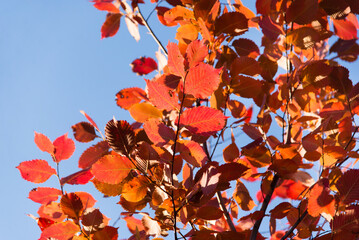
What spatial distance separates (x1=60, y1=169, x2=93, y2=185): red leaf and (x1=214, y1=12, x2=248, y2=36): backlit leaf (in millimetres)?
556

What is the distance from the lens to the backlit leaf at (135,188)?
0.70m

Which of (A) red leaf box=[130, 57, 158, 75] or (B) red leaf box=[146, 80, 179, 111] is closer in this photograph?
(B) red leaf box=[146, 80, 179, 111]

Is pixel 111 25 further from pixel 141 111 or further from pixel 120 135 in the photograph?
pixel 120 135

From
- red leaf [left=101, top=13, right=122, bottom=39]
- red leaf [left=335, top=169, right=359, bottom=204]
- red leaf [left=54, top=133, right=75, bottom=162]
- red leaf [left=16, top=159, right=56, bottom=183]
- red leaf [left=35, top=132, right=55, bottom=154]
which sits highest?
red leaf [left=101, top=13, right=122, bottom=39]

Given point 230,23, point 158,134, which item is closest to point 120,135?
point 158,134

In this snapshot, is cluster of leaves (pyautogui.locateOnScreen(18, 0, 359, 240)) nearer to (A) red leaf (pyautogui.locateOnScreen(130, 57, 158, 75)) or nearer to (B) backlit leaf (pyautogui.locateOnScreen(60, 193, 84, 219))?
(B) backlit leaf (pyautogui.locateOnScreen(60, 193, 84, 219))

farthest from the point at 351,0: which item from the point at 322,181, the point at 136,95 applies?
the point at 136,95

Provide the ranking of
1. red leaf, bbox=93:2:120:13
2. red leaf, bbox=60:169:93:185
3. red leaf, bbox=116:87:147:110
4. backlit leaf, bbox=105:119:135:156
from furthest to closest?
red leaf, bbox=93:2:120:13 → red leaf, bbox=116:87:147:110 → red leaf, bbox=60:169:93:185 → backlit leaf, bbox=105:119:135:156

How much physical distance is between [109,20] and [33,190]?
0.79 m

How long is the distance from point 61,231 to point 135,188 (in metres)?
0.25

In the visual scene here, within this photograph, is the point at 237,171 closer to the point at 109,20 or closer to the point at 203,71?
the point at 203,71

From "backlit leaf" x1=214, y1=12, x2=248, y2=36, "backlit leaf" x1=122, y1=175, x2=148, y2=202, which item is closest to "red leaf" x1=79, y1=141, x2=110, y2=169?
"backlit leaf" x1=122, y1=175, x2=148, y2=202

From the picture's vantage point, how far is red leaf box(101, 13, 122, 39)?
4.45ft

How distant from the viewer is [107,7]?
1.33 metres
